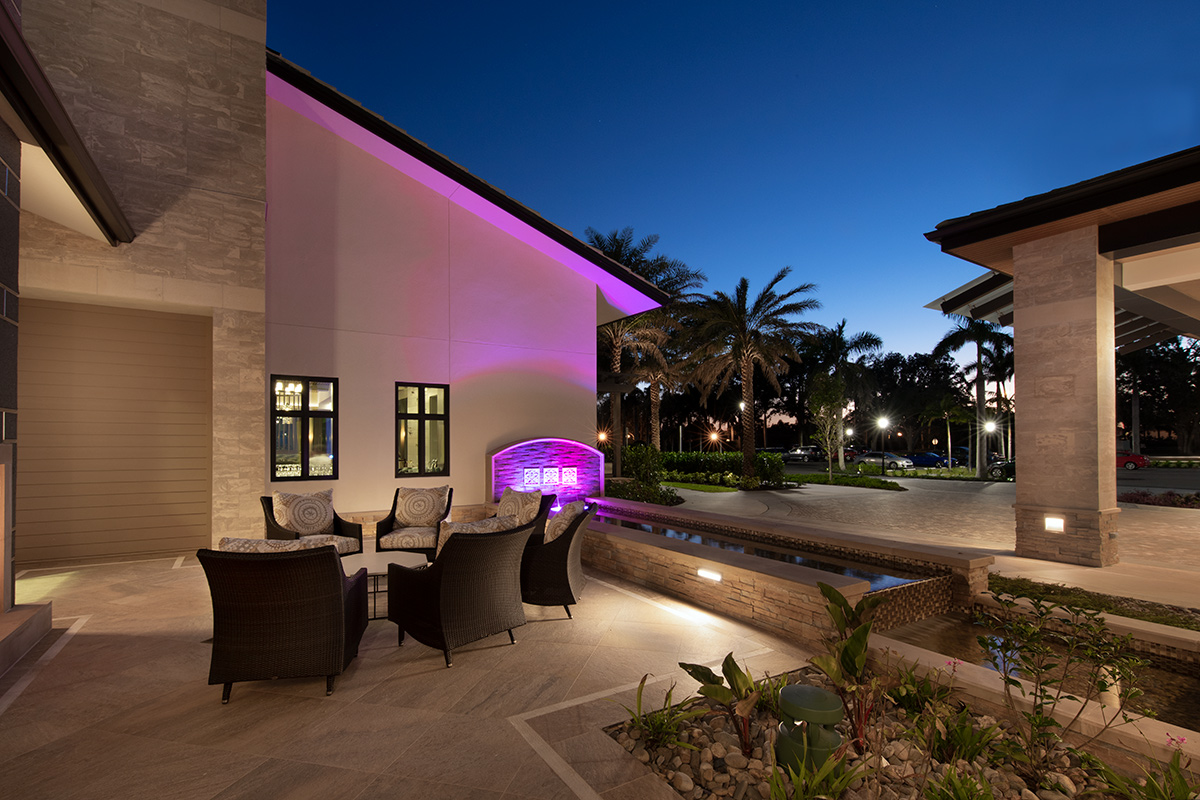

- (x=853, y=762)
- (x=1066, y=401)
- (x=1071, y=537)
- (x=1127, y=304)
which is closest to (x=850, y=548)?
(x=1071, y=537)

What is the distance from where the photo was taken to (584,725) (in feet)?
10.6

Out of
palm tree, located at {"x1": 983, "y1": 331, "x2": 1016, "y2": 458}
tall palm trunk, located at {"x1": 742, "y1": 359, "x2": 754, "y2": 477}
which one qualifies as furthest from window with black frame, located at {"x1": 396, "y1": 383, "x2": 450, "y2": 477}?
palm tree, located at {"x1": 983, "y1": 331, "x2": 1016, "y2": 458}

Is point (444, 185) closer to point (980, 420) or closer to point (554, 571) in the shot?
point (554, 571)

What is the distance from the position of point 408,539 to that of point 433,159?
253 inches

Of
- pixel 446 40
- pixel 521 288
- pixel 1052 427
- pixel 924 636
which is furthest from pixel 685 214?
pixel 924 636

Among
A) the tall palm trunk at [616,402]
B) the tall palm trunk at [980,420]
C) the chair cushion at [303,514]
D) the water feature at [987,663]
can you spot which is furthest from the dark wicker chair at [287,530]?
the tall palm trunk at [980,420]

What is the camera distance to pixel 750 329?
19250 mm

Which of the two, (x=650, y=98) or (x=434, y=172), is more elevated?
(x=650, y=98)

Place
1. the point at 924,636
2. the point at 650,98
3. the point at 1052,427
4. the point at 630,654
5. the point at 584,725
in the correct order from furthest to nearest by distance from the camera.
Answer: the point at 650,98 < the point at 1052,427 < the point at 924,636 < the point at 630,654 < the point at 584,725

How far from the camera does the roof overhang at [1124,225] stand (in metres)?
5.98

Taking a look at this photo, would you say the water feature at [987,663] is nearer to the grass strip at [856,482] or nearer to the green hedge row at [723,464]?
the grass strip at [856,482]

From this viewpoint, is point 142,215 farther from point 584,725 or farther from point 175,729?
point 584,725

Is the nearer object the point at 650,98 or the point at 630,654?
the point at 630,654

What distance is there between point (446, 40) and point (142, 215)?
2263 centimetres
